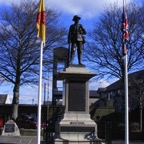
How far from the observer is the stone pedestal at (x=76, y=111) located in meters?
17.2

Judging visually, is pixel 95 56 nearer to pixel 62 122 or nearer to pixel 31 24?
pixel 31 24

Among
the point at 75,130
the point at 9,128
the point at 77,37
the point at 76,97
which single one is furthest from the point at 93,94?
the point at 75,130

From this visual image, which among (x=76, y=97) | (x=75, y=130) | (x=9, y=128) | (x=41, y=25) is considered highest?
(x=41, y=25)

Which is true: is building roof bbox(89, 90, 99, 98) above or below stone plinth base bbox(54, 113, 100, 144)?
above

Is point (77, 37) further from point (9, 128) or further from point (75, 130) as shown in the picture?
point (9, 128)

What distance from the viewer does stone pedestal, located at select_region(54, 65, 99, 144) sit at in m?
17.2

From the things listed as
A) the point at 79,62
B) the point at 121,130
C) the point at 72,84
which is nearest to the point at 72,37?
the point at 79,62

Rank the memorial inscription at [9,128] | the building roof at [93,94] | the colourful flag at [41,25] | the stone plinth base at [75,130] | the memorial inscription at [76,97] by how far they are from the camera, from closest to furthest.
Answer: the colourful flag at [41,25] → the stone plinth base at [75,130] → the memorial inscription at [76,97] → the memorial inscription at [9,128] → the building roof at [93,94]

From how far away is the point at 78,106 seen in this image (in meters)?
17.8

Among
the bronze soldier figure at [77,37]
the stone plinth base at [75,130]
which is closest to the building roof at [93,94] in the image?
the bronze soldier figure at [77,37]

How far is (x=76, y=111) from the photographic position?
58.1ft

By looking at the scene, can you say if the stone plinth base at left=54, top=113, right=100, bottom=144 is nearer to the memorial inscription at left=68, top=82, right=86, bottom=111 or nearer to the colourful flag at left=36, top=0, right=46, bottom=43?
the memorial inscription at left=68, top=82, right=86, bottom=111

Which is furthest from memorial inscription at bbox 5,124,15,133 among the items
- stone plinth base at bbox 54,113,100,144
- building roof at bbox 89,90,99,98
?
building roof at bbox 89,90,99,98

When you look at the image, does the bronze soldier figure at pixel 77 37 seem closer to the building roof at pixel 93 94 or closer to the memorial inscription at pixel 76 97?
the memorial inscription at pixel 76 97
